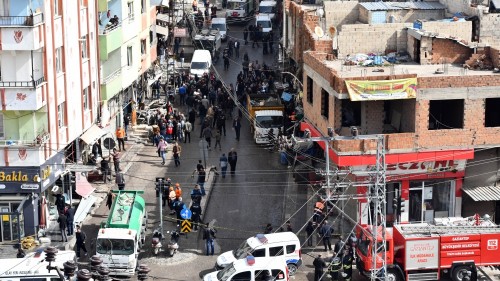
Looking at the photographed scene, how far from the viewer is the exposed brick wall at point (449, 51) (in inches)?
1998

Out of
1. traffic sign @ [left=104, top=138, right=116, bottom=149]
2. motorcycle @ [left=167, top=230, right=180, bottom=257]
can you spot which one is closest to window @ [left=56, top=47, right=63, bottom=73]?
traffic sign @ [left=104, top=138, right=116, bottom=149]

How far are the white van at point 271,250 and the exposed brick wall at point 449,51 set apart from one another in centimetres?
1261

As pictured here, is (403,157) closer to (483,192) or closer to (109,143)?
(483,192)

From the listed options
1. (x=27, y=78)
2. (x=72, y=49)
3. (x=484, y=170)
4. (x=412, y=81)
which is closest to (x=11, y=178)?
(x=27, y=78)

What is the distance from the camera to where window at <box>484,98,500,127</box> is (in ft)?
157

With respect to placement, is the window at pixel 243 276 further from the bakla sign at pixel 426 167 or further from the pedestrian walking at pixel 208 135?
the pedestrian walking at pixel 208 135

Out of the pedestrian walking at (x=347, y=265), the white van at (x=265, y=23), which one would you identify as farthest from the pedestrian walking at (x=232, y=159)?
the white van at (x=265, y=23)

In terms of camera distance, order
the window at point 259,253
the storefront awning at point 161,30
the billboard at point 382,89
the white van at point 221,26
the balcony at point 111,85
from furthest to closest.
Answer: the white van at point 221,26, the storefront awning at point 161,30, the balcony at point 111,85, the billboard at point 382,89, the window at point 259,253

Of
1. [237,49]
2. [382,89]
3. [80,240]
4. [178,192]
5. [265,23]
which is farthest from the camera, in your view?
[265,23]

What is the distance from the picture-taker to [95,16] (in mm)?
57031

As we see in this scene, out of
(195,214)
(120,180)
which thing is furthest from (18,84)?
(195,214)

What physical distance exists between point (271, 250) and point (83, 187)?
12.2 m

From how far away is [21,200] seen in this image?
47469 mm

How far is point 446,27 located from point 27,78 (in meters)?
20.1
